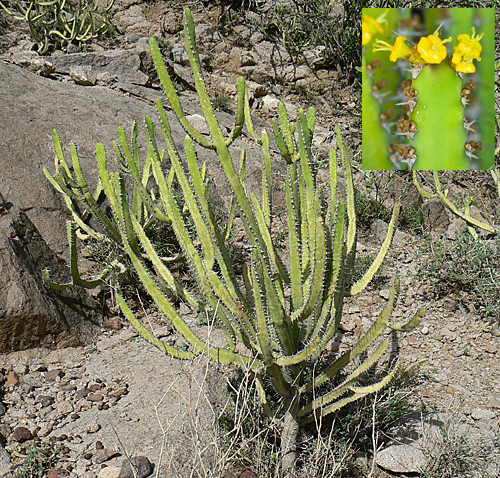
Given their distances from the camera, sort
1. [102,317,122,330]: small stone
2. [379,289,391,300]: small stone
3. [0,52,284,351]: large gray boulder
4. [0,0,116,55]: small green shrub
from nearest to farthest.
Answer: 1. [0,52,284,351]: large gray boulder
2. [102,317,122,330]: small stone
3. [379,289,391,300]: small stone
4. [0,0,116,55]: small green shrub

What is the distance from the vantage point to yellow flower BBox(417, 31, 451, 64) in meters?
3.82

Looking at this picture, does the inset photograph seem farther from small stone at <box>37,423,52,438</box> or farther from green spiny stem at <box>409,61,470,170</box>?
small stone at <box>37,423,52,438</box>

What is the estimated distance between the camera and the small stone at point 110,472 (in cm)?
193

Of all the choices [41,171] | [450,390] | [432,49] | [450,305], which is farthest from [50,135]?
[450,390]

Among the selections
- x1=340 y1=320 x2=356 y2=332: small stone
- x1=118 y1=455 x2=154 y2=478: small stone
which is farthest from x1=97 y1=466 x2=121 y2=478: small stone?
x1=340 y1=320 x2=356 y2=332: small stone

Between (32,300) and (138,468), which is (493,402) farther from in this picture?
(32,300)

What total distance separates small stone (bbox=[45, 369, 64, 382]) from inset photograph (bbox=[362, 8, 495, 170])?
10.1 ft

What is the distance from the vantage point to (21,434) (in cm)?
213

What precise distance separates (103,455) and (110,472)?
111 mm

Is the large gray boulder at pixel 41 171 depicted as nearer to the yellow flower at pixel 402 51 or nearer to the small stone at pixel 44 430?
the small stone at pixel 44 430

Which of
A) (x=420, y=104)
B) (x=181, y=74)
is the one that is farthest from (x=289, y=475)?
(x=181, y=74)

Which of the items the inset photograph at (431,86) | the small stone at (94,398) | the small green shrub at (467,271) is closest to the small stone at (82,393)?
the small stone at (94,398)

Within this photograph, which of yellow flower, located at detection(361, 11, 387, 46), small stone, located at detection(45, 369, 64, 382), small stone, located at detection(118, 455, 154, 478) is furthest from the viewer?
yellow flower, located at detection(361, 11, 387, 46)

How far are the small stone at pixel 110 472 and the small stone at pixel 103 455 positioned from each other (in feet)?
0.21
